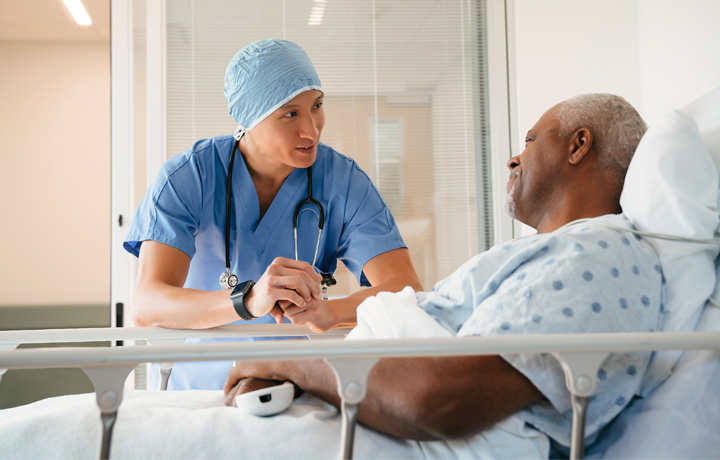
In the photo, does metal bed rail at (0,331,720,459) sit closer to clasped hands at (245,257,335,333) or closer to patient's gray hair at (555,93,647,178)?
clasped hands at (245,257,335,333)

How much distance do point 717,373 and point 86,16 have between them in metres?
2.93

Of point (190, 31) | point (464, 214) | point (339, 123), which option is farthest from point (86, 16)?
point (464, 214)

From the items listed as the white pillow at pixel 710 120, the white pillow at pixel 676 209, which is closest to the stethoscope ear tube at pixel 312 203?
the white pillow at pixel 676 209

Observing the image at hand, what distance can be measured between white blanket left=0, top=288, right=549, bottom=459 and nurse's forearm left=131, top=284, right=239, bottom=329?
1.21ft

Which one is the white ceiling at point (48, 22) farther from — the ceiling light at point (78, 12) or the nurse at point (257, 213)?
the nurse at point (257, 213)

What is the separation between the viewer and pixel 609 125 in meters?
1.07

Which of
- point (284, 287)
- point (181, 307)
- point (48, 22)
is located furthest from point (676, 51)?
point (48, 22)

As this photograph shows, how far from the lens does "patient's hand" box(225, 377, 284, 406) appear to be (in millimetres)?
886

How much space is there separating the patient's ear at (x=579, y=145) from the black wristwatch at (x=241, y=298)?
749mm

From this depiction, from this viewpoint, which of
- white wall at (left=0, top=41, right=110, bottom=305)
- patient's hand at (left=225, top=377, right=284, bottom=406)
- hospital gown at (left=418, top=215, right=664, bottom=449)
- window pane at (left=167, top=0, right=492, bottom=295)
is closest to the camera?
hospital gown at (left=418, top=215, right=664, bottom=449)

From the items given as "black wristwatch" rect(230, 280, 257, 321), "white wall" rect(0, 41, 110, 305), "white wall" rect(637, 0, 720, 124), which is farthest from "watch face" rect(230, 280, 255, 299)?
"white wall" rect(0, 41, 110, 305)

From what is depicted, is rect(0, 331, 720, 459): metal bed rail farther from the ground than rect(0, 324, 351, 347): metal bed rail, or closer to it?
farther from the ground

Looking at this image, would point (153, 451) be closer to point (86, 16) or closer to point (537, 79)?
point (537, 79)

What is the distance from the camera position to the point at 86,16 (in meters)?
2.53
